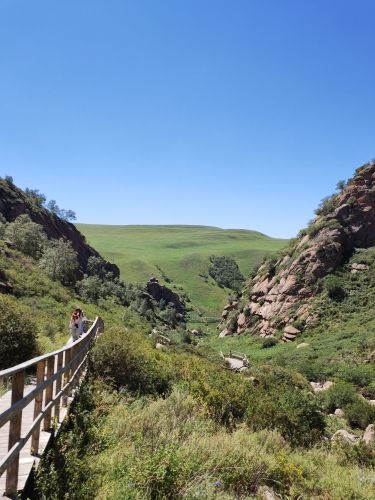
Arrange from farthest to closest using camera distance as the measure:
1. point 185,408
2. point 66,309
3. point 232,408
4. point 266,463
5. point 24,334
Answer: point 66,309 < point 24,334 < point 232,408 < point 185,408 < point 266,463

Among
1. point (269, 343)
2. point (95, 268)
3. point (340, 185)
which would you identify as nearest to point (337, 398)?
point (269, 343)

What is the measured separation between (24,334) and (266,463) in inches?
340

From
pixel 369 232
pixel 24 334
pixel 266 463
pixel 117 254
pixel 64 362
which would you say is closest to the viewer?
pixel 266 463

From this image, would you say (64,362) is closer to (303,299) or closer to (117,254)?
(303,299)

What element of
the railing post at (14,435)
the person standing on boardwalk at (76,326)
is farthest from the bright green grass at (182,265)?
the railing post at (14,435)

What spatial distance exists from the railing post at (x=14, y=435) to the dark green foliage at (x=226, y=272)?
456 ft

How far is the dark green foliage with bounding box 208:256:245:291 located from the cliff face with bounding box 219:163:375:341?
6843cm

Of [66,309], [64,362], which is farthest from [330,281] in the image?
[64,362]

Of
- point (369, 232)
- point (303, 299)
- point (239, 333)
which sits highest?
point (369, 232)

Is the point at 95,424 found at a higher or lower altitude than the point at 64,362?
lower

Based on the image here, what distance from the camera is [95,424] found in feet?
23.2

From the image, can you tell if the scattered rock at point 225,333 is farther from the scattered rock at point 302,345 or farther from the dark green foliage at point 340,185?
the dark green foliage at point 340,185

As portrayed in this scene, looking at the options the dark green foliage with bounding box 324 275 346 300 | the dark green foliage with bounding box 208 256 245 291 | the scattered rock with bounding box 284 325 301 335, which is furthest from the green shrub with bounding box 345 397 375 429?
the dark green foliage with bounding box 208 256 245 291

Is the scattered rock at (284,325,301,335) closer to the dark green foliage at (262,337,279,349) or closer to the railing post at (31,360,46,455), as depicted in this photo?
the dark green foliage at (262,337,279,349)
